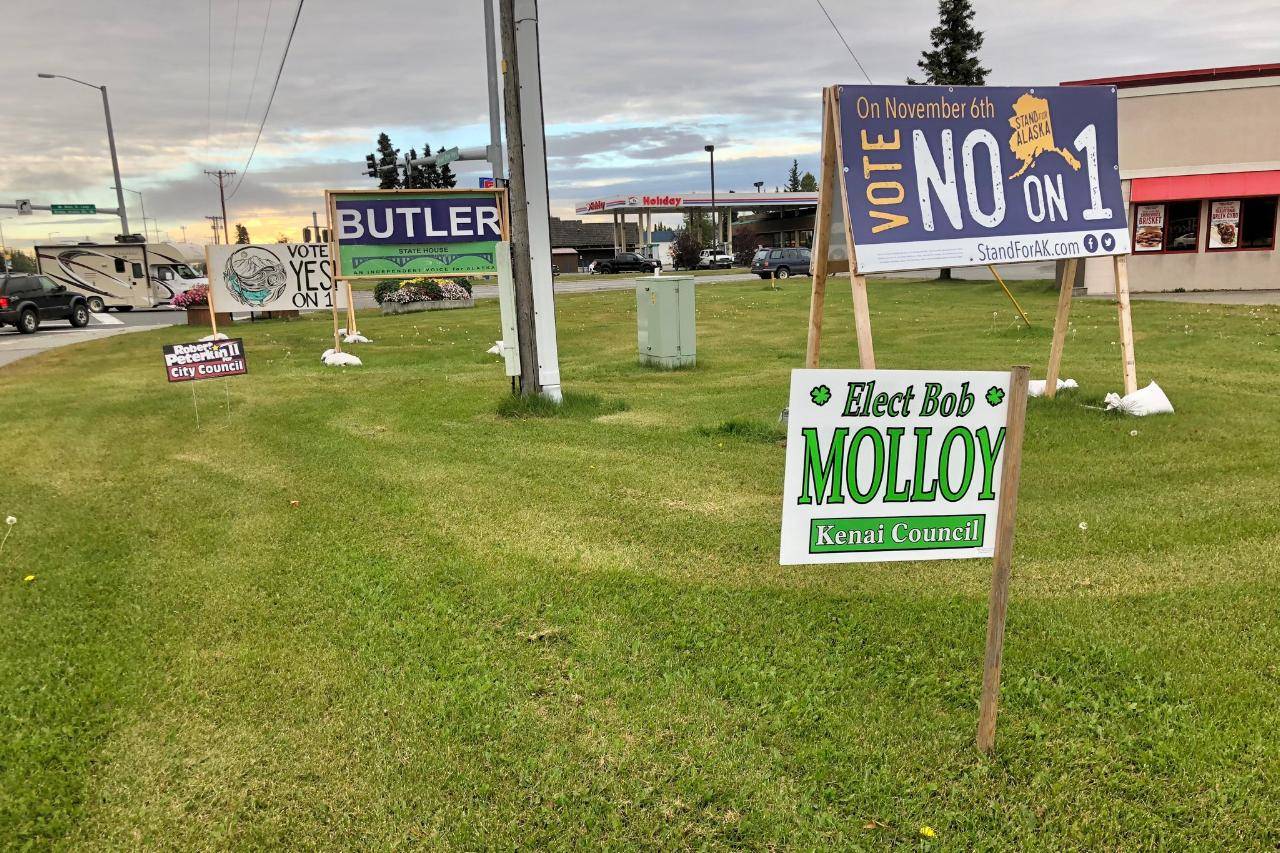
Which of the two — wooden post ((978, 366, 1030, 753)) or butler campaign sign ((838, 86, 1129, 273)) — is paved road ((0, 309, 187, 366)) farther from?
wooden post ((978, 366, 1030, 753))

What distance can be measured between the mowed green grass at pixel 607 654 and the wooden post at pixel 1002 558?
18cm

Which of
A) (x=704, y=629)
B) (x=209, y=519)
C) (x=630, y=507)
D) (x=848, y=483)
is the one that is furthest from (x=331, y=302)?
(x=848, y=483)

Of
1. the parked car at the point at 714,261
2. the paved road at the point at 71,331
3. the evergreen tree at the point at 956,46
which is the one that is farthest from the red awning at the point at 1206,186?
the parked car at the point at 714,261

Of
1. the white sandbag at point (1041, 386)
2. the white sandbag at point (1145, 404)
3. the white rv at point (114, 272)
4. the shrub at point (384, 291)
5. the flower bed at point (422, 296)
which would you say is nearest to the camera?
the white sandbag at point (1145, 404)

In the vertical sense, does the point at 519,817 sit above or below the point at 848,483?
below

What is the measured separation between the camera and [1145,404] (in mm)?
8008

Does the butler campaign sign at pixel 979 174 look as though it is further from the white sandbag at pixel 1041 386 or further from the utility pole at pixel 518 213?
the utility pole at pixel 518 213

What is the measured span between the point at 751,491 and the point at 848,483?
315 centimetres

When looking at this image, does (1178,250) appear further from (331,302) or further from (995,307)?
(331,302)

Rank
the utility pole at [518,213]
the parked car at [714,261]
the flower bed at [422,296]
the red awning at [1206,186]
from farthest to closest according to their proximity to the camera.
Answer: the parked car at [714,261], the flower bed at [422,296], the red awning at [1206,186], the utility pole at [518,213]

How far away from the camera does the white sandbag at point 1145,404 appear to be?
7.99 metres

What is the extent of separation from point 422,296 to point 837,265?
20583 millimetres

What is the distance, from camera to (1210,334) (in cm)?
1391

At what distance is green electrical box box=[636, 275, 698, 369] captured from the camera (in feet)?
39.2
